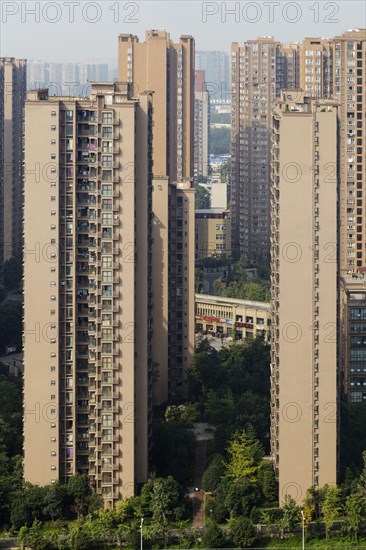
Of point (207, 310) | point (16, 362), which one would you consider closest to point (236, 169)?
point (207, 310)

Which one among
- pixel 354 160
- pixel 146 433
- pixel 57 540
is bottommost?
pixel 57 540

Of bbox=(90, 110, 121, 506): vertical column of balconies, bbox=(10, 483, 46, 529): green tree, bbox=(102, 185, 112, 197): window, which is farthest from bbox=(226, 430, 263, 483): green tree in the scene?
bbox=(102, 185, 112, 197): window

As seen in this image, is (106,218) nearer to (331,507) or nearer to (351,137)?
(331,507)

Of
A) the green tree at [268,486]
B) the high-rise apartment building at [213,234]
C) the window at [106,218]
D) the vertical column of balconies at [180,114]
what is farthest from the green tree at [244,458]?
the high-rise apartment building at [213,234]

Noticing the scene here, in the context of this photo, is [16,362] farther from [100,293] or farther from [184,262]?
[100,293]

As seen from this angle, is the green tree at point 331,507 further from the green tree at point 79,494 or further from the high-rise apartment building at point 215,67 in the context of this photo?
the high-rise apartment building at point 215,67

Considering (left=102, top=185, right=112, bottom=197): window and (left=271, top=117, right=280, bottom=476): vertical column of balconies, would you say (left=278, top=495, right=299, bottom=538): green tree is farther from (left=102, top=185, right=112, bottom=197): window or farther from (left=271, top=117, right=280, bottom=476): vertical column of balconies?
(left=102, top=185, right=112, bottom=197): window
